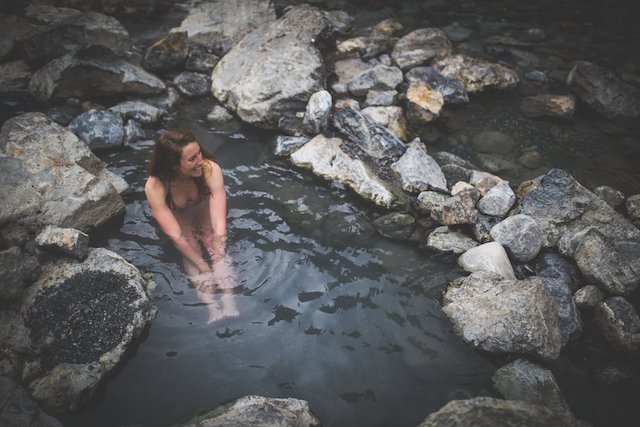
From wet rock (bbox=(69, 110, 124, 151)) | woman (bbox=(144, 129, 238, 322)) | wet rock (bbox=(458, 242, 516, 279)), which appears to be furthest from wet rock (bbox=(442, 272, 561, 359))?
wet rock (bbox=(69, 110, 124, 151))

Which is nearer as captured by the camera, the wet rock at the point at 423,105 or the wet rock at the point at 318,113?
the wet rock at the point at 318,113

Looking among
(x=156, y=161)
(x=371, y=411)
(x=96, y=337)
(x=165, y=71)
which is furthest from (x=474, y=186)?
(x=165, y=71)

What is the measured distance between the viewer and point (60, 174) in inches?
163

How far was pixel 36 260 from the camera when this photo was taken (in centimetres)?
335

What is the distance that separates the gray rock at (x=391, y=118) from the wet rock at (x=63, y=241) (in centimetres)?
398

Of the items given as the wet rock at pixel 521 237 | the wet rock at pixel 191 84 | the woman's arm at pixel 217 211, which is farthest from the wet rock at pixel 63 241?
the wet rock at pixel 521 237

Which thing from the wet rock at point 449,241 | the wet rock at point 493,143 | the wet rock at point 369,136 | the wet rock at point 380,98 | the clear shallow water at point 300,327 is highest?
the wet rock at point 380,98

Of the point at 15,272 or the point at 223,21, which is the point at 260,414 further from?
the point at 223,21

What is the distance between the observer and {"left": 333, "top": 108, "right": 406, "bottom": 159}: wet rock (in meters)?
5.23

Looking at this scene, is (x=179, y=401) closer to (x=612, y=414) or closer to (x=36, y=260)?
(x=36, y=260)

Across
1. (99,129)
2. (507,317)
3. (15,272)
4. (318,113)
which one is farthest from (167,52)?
(507,317)

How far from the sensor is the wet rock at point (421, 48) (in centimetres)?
688

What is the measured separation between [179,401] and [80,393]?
72cm

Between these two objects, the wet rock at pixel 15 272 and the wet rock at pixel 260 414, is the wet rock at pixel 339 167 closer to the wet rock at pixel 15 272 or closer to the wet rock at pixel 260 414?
the wet rock at pixel 260 414
